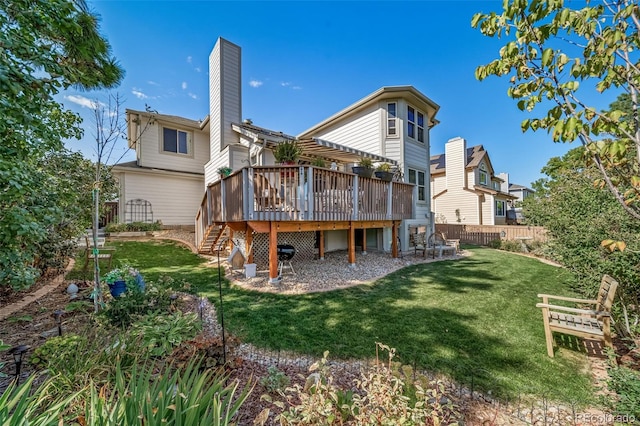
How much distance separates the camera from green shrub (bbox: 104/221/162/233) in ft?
38.3

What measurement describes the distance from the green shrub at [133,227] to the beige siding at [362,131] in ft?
33.8

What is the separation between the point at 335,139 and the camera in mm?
13969

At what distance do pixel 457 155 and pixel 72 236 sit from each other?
78.3 ft

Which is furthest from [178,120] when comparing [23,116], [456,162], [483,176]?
[483,176]

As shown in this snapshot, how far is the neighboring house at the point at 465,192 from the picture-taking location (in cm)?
2088

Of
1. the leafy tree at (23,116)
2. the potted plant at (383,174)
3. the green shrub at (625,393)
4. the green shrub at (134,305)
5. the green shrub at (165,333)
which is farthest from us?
the potted plant at (383,174)

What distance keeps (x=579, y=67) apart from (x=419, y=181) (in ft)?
36.6

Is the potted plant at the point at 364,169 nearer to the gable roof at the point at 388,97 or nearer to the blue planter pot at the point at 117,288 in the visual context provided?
the gable roof at the point at 388,97

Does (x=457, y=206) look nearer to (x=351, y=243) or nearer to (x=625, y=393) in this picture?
(x=351, y=243)

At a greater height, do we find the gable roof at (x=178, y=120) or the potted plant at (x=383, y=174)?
the gable roof at (x=178, y=120)

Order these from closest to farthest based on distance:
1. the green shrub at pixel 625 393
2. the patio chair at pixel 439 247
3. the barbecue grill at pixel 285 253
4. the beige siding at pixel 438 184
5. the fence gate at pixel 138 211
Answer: the green shrub at pixel 625 393 < the barbecue grill at pixel 285 253 < the patio chair at pixel 439 247 < the fence gate at pixel 138 211 < the beige siding at pixel 438 184

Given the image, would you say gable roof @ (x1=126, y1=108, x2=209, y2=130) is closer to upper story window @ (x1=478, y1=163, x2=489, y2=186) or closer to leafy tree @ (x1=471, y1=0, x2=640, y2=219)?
leafy tree @ (x1=471, y1=0, x2=640, y2=219)

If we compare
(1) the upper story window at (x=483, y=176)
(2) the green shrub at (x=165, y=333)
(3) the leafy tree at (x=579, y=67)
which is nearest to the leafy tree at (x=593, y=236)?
(3) the leafy tree at (x=579, y=67)

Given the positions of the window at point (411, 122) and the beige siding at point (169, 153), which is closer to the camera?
the window at point (411, 122)
